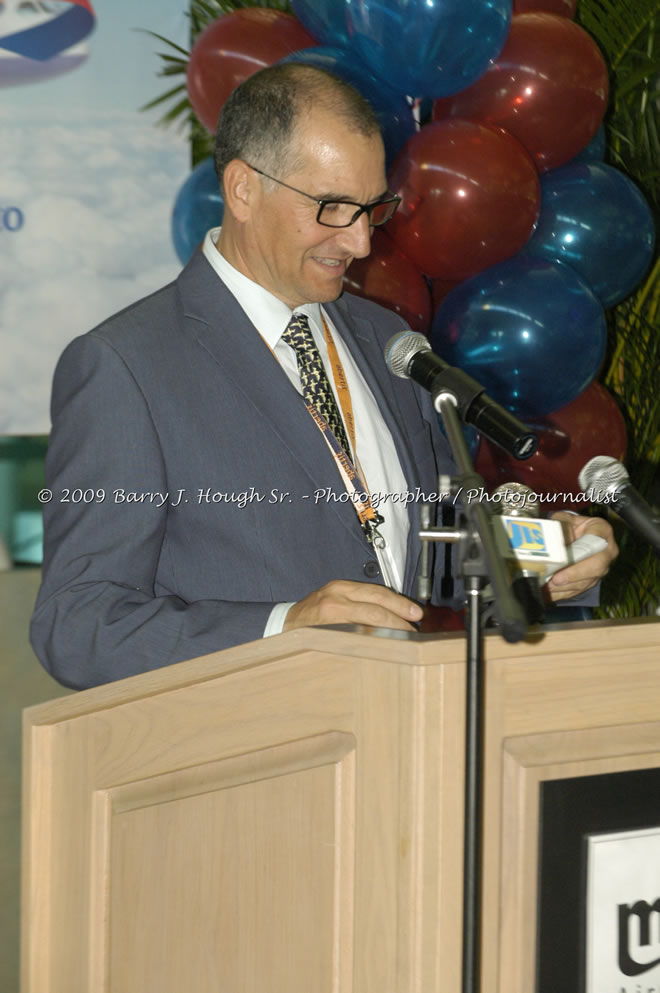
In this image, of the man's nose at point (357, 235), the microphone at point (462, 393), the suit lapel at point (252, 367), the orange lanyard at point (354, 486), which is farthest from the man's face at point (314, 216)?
the microphone at point (462, 393)

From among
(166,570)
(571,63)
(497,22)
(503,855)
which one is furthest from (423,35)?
(503,855)

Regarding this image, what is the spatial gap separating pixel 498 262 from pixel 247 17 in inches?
37.1

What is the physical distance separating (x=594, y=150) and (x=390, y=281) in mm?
709

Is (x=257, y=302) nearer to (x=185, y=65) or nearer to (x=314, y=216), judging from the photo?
(x=314, y=216)

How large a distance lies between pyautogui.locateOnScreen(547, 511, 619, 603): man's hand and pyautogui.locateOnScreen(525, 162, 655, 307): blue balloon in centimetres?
140

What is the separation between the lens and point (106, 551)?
68.9 inches

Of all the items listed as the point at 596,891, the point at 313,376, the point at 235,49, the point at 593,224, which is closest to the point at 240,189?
the point at 313,376

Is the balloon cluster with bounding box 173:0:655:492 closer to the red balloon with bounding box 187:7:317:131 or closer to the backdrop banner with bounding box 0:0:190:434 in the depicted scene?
the red balloon with bounding box 187:7:317:131

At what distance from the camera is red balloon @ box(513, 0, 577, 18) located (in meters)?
2.99

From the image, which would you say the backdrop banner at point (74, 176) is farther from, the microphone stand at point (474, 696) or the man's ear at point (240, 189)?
the microphone stand at point (474, 696)

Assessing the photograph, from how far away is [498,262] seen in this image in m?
2.89

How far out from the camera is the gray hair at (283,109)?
204 centimetres

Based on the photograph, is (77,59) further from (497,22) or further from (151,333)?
(151,333)

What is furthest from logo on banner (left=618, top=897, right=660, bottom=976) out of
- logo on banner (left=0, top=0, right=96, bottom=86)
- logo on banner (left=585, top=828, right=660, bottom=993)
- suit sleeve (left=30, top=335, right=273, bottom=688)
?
logo on banner (left=0, top=0, right=96, bottom=86)
